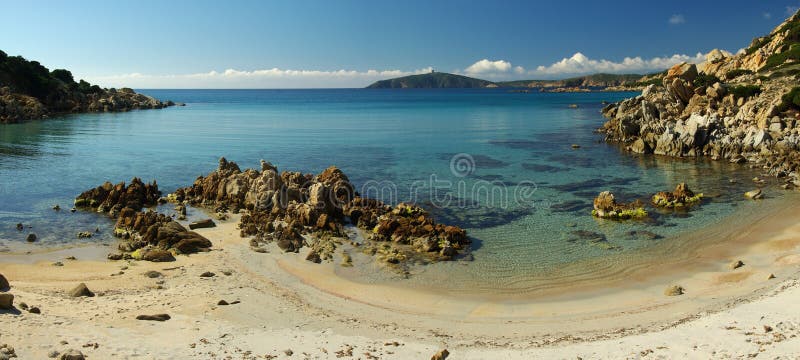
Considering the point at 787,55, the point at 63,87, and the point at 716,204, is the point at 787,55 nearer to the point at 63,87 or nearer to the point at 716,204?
the point at 716,204

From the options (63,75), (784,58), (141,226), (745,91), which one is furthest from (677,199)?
(63,75)

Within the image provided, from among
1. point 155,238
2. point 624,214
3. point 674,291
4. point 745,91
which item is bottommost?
point 674,291

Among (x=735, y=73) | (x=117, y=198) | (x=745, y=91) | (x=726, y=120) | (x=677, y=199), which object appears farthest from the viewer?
(x=735, y=73)

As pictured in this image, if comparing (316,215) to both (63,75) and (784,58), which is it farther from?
(63,75)

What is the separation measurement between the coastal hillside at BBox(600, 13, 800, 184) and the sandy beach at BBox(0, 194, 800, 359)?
2033 cm

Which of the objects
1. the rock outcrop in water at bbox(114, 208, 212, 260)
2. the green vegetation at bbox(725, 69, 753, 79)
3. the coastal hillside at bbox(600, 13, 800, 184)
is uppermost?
the green vegetation at bbox(725, 69, 753, 79)

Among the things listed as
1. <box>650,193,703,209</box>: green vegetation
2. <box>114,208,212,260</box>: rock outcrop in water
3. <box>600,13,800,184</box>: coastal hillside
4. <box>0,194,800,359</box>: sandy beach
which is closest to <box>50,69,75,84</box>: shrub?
<box>114,208,212,260</box>: rock outcrop in water

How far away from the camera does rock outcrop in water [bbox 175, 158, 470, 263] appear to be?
21.9 meters

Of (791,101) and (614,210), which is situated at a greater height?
(791,101)

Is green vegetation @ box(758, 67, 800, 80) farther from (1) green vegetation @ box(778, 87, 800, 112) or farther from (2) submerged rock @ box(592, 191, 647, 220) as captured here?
(2) submerged rock @ box(592, 191, 647, 220)

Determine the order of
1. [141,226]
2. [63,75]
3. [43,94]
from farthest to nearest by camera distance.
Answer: [63,75]
[43,94]
[141,226]

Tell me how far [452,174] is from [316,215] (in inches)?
627

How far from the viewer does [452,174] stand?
38500 mm

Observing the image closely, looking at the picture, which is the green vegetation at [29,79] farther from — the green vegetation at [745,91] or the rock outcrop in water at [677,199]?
the green vegetation at [745,91]
